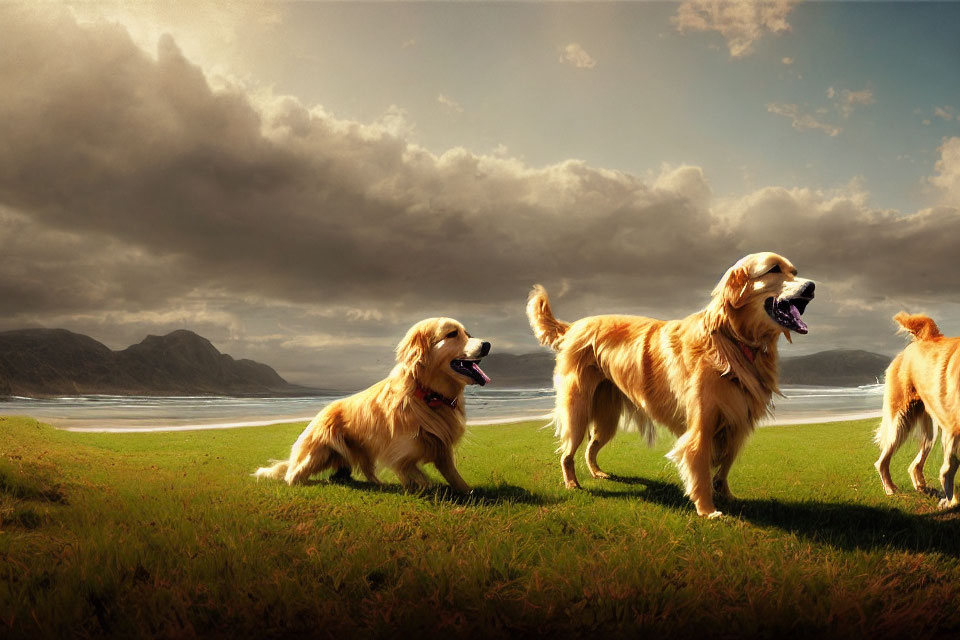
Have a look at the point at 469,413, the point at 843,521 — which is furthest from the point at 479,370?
the point at 469,413

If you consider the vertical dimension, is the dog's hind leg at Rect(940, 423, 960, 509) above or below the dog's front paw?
above

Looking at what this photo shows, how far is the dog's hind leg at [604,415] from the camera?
7996 millimetres

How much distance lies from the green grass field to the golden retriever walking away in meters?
0.73

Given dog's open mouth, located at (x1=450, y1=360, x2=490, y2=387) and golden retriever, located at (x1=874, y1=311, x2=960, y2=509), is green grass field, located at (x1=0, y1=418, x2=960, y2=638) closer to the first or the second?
golden retriever, located at (x1=874, y1=311, x2=960, y2=509)

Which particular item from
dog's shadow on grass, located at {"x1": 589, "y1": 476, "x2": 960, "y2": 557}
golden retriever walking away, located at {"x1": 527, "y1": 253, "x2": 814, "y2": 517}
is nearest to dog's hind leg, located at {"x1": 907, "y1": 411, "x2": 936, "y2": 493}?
dog's shadow on grass, located at {"x1": 589, "y1": 476, "x2": 960, "y2": 557}

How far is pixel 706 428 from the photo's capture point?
244 inches

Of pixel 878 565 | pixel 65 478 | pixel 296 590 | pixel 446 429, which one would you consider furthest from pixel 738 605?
pixel 65 478

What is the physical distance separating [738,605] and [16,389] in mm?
188932

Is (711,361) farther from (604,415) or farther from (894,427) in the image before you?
(894,427)

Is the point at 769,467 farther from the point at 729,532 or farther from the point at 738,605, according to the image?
the point at 738,605

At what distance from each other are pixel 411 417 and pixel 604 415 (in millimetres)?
2817

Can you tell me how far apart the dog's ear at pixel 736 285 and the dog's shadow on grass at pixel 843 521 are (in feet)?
7.27

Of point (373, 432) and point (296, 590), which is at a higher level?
point (373, 432)

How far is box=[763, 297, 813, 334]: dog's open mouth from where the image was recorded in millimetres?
5672
